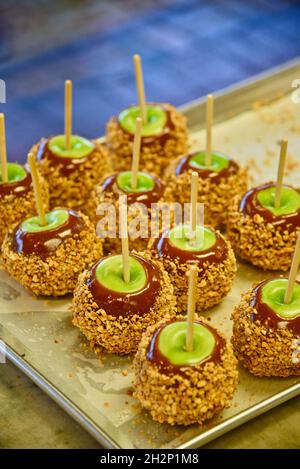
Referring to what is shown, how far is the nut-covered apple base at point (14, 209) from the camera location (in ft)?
7.69

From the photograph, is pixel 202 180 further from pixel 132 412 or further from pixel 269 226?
Answer: pixel 132 412

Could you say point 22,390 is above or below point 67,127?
below

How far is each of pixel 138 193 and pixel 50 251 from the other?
33cm

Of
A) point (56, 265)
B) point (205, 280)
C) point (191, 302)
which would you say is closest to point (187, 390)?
point (191, 302)

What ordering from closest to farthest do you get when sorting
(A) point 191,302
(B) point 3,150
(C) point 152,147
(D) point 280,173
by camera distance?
1. (A) point 191,302
2. (D) point 280,173
3. (B) point 3,150
4. (C) point 152,147

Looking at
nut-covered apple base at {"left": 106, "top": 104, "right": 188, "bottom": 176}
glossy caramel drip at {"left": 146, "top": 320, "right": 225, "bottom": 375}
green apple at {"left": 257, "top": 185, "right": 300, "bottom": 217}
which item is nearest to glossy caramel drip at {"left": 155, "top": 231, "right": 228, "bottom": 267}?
green apple at {"left": 257, "top": 185, "right": 300, "bottom": 217}

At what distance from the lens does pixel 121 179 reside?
2.38 meters

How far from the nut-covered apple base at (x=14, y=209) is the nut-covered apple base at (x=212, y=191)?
1.32 feet

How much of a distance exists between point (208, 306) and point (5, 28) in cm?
245

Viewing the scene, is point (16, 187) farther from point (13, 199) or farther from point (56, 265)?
point (56, 265)

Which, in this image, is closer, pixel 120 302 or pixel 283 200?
pixel 120 302

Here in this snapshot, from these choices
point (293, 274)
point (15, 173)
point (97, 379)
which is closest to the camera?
point (293, 274)

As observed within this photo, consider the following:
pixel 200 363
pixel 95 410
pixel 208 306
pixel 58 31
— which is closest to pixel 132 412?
pixel 95 410

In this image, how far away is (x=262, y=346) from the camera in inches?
74.2
